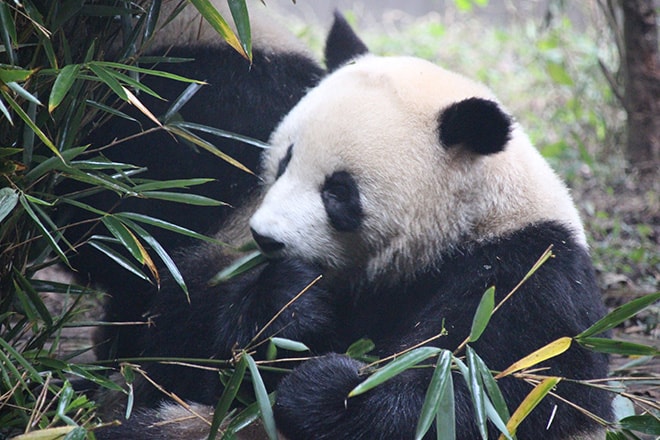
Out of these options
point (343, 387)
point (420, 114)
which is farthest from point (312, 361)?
point (420, 114)


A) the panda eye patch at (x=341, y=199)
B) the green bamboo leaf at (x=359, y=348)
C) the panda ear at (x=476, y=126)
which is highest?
the panda ear at (x=476, y=126)

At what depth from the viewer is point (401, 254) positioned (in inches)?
114

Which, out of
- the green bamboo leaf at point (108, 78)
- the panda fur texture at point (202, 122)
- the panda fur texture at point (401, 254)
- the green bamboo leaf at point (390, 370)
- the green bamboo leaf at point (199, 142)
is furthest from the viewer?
the panda fur texture at point (202, 122)

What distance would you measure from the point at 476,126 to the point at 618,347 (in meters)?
0.89

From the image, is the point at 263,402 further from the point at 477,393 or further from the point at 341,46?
the point at 341,46

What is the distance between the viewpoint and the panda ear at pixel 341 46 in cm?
346

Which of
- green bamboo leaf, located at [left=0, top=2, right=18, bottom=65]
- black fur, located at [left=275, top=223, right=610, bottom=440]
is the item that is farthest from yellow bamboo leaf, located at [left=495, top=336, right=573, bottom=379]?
green bamboo leaf, located at [left=0, top=2, right=18, bottom=65]

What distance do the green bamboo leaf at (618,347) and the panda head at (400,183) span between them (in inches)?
24.0

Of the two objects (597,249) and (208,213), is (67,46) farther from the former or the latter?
(597,249)

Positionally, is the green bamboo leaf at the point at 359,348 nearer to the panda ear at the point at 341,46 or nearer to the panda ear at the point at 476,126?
the panda ear at the point at 476,126

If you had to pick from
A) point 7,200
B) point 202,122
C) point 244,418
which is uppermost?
point 7,200

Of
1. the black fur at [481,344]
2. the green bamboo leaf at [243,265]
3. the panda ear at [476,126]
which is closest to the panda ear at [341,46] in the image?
the panda ear at [476,126]

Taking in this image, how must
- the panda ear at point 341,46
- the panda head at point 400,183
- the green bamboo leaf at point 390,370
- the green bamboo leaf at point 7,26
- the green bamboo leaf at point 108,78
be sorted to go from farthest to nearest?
the panda ear at point 341,46 → the panda head at point 400,183 → the green bamboo leaf at point 108,78 → the green bamboo leaf at point 7,26 → the green bamboo leaf at point 390,370

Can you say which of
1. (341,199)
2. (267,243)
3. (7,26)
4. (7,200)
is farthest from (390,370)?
(7,26)
